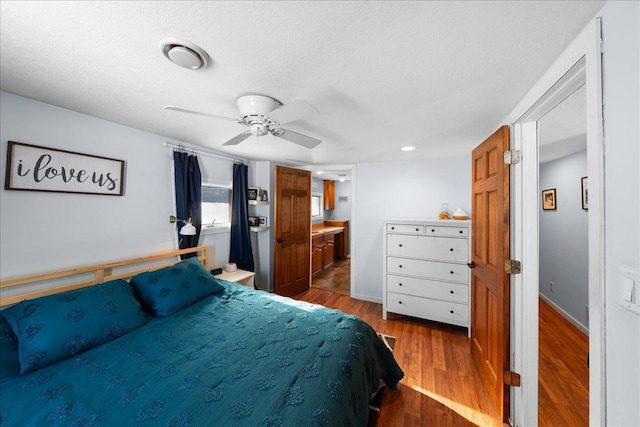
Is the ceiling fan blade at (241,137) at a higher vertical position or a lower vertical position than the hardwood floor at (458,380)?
higher

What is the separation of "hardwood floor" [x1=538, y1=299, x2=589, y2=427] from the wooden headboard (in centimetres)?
343

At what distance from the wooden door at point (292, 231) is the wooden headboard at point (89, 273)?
3.99 ft

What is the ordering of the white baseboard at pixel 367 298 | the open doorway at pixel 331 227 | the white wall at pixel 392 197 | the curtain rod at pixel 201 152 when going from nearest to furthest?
1. the curtain rod at pixel 201 152
2. the white wall at pixel 392 197
3. the white baseboard at pixel 367 298
4. the open doorway at pixel 331 227

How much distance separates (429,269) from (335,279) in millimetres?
2237

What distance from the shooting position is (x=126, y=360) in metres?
1.30

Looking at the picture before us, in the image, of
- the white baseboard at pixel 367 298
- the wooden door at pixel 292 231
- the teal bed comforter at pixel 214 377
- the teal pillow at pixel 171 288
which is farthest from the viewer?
the white baseboard at pixel 367 298

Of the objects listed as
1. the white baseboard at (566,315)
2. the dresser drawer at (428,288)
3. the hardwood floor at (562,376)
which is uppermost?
the dresser drawer at (428,288)

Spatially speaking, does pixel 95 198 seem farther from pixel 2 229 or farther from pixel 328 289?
pixel 328 289

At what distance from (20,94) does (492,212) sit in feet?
11.4

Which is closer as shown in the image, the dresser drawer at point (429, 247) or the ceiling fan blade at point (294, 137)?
the ceiling fan blade at point (294, 137)

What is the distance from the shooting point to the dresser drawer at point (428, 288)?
2738mm

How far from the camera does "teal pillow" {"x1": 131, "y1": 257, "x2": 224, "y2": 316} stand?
73.2 inches

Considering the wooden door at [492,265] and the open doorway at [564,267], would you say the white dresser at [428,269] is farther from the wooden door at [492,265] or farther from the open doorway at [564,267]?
the open doorway at [564,267]

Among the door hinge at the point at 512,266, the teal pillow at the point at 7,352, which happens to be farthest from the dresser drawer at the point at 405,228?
the teal pillow at the point at 7,352
